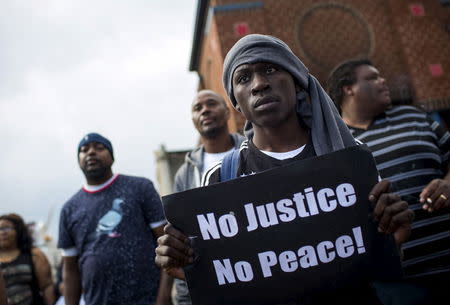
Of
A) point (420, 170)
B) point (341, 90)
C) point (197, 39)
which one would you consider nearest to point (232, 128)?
point (197, 39)

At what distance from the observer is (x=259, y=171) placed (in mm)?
1673

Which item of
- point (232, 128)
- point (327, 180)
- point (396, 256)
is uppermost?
point (232, 128)

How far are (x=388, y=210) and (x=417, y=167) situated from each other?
1237mm

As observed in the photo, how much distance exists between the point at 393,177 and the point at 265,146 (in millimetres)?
1134

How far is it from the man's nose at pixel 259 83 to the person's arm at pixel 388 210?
0.56 meters

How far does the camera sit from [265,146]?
1747 millimetres

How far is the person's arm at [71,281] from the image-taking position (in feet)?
10.5

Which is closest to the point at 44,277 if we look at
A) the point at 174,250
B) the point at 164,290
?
the point at 164,290

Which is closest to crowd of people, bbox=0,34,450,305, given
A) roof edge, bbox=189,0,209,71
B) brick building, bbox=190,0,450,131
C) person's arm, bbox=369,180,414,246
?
person's arm, bbox=369,180,414,246

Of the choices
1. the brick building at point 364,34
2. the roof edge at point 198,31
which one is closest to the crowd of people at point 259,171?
the brick building at point 364,34

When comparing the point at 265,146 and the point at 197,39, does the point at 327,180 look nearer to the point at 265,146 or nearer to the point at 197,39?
the point at 265,146

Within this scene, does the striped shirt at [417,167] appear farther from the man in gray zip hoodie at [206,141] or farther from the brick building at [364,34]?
the brick building at [364,34]

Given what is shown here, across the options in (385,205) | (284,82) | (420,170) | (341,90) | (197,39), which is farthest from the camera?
(197,39)

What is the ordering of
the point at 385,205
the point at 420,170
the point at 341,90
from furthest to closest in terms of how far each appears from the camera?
the point at 341,90
the point at 420,170
the point at 385,205
